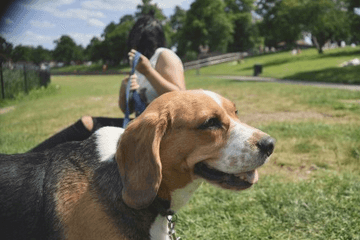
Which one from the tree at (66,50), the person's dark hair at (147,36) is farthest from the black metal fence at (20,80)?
the tree at (66,50)

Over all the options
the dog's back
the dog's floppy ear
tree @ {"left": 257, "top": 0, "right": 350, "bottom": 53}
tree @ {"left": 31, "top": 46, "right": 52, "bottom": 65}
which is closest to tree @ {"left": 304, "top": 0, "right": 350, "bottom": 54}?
tree @ {"left": 257, "top": 0, "right": 350, "bottom": 53}

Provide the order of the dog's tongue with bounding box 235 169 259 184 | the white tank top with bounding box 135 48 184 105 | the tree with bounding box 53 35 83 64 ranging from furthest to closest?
the tree with bounding box 53 35 83 64 < the white tank top with bounding box 135 48 184 105 < the dog's tongue with bounding box 235 169 259 184

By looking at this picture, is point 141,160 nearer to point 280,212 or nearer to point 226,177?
point 226,177

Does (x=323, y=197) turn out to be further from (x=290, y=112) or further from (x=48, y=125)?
(x=48, y=125)

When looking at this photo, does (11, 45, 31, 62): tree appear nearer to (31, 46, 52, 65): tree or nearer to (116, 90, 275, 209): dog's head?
(116, 90, 275, 209): dog's head

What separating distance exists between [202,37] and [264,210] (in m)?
55.5

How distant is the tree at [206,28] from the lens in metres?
56.0

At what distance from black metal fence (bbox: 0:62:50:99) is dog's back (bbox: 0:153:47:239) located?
37.0 ft

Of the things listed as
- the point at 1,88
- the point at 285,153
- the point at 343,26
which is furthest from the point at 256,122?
the point at 343,26

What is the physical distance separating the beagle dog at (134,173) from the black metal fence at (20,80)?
11.4 metres

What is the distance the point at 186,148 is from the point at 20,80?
17863 millimetres

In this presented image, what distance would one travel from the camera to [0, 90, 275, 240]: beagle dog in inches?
81.0

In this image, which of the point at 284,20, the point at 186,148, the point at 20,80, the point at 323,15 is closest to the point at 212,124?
the point at 186,148

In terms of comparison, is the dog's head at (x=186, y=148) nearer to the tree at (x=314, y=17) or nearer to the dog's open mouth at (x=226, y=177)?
the dog's open mouth at (x=226, y=177)
